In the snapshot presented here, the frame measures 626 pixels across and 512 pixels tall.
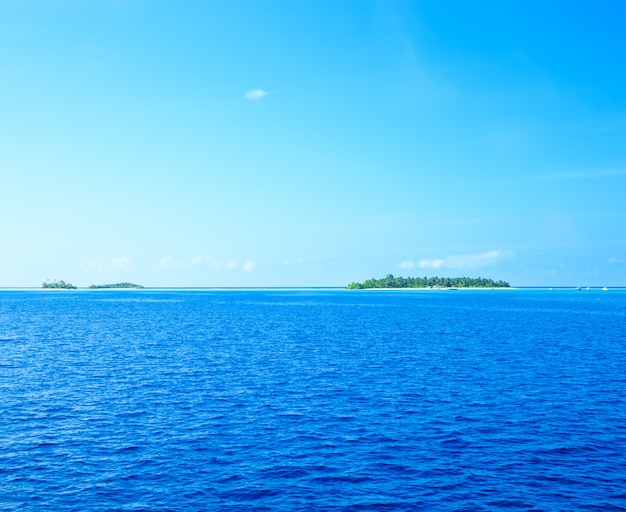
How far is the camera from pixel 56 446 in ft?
131

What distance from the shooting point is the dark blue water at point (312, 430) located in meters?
32.4

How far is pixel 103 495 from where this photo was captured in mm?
32000

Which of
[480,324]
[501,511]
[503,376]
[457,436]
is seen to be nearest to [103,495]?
[501,511]

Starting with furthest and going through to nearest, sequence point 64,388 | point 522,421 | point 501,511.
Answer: point 64,388, point 522,421, point 501,511

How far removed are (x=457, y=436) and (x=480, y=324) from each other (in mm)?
110778

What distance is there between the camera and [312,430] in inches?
1746

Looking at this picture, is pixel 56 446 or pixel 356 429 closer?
pixel 56 446

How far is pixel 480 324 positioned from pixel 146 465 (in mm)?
126692

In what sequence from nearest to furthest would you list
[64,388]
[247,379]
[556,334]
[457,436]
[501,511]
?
[501,511] → [457,436] → [64,388] → [247,379] → [556,334]

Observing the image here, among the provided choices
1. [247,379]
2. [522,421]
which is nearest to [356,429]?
[522,421]

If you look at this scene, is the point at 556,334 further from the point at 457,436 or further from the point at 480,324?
the point at 457,436

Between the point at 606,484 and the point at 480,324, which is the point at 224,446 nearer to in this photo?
the point at 606,484

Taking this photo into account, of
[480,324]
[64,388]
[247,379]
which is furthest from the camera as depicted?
[480,324]

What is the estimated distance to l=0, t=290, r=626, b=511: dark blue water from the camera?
3241 centimetres
